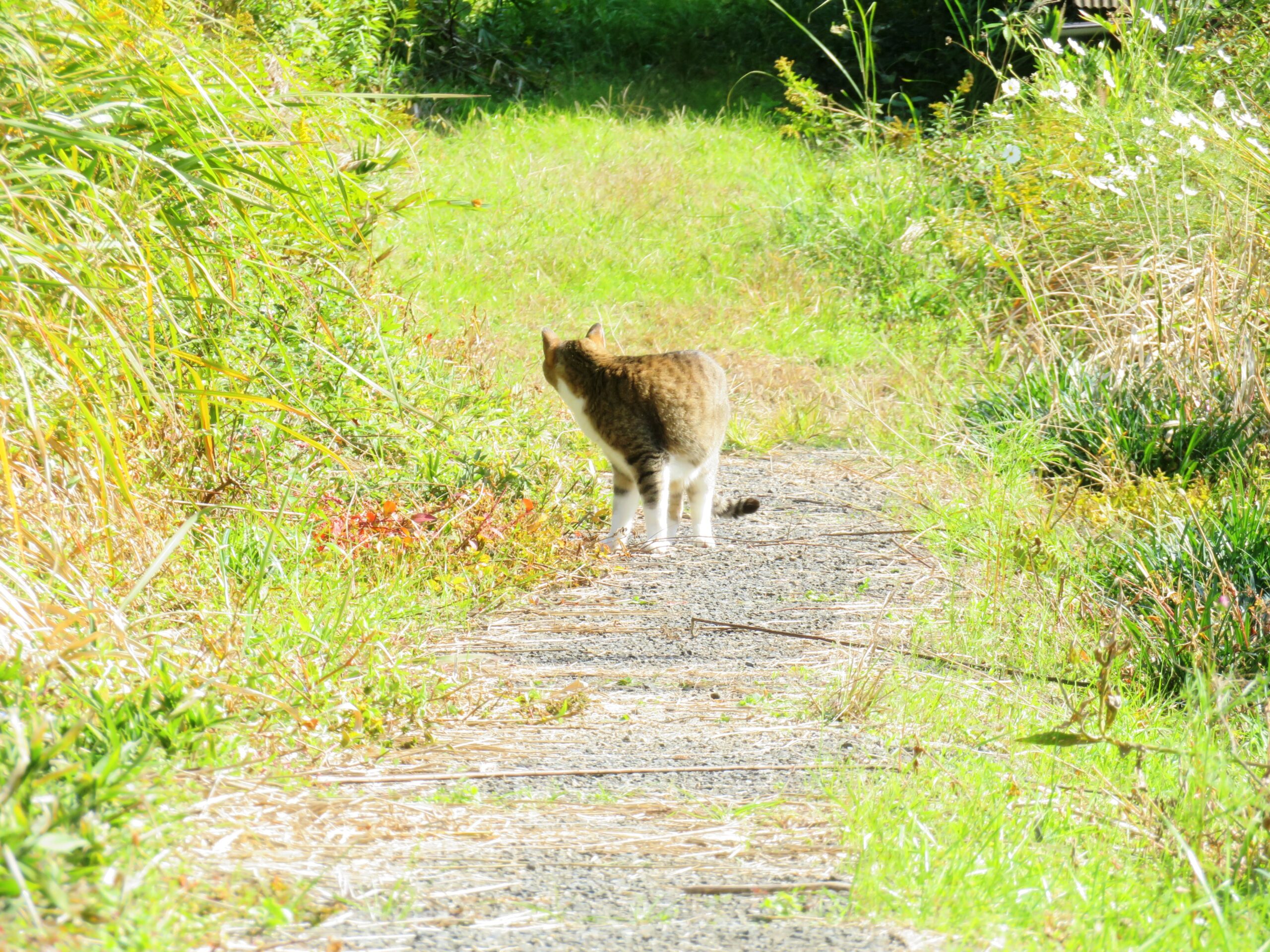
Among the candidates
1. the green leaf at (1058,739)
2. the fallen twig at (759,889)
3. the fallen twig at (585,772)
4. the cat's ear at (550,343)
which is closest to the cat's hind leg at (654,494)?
the cat's ear at (550,343)

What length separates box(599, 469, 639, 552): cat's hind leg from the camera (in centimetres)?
512

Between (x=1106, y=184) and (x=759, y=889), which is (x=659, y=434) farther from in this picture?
(x=759, y=889)

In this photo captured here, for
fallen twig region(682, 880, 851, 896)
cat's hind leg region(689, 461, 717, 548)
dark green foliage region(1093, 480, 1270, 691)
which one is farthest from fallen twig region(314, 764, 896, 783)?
cat's hind leg region(689, 461, 717, 548)

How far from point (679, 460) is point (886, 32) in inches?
467

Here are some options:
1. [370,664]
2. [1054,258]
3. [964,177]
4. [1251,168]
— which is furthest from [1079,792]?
[964,177]

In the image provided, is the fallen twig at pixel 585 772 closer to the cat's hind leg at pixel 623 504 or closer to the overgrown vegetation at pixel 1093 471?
the overgrown vegetation at pixel 1093 471

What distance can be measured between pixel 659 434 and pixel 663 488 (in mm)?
216

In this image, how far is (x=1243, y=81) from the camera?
7957 mm

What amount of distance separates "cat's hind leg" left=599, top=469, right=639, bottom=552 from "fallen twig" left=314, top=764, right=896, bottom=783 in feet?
7.56

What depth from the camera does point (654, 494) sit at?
16.5 feet

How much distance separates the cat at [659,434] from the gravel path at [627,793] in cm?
47

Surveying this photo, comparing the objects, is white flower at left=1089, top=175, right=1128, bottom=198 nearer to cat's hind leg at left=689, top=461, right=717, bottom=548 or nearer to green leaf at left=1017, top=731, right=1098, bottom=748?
cat's hind leg at left=689, top=461, right=717, bottom=548

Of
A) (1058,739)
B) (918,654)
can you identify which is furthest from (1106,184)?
(1058,739)

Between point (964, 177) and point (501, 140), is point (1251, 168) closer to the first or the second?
point (964, 177)
